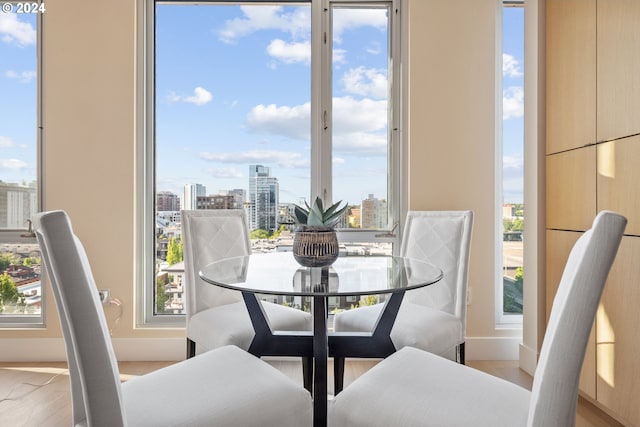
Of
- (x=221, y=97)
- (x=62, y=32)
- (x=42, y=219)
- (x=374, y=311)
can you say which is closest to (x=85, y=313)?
(x=42, y=219)

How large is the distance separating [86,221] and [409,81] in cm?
243

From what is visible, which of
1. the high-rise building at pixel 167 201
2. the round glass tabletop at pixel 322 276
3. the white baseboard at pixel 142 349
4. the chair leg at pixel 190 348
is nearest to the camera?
the round glass tabletop at pixel 322 276

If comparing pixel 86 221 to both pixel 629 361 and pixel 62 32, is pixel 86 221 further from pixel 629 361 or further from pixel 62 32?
pixel 629 361

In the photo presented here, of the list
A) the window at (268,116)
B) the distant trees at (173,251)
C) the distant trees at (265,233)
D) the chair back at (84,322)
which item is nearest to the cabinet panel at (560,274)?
the window at (268,116)

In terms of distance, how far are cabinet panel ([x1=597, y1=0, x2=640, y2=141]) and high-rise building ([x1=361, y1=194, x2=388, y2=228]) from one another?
52.5 inches

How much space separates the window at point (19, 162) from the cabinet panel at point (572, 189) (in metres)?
3.40

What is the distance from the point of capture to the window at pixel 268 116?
2.70m

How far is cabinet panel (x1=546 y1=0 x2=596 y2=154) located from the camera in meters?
1.87

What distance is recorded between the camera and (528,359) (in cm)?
237

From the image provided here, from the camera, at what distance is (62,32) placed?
2.54 meters

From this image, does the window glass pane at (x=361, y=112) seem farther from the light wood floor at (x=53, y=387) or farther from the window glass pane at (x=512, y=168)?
the light wood floor at (x=53, y=387)

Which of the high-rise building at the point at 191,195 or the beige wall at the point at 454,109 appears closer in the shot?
the beige wall at the point at 454,109

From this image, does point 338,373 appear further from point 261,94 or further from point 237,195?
point 261,94

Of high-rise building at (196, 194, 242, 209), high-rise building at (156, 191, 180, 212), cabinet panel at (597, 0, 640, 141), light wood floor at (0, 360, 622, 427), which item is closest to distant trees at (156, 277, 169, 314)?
light wood floor at (0, 360, 622, 427)
